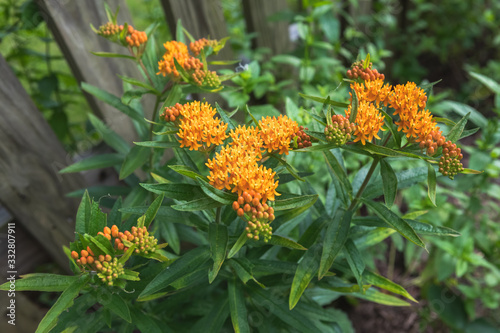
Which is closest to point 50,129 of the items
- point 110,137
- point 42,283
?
point 110,137

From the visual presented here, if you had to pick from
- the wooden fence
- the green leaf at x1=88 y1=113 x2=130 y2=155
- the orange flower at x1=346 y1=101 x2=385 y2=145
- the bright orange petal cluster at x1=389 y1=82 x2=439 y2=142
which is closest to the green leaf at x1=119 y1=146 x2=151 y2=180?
the green leaf at x1=88 y1=113 x2=130 y2=155

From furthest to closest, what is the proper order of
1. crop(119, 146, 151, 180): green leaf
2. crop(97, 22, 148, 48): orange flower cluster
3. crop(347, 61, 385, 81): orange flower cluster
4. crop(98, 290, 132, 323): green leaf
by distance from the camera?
crop(119, 146, 151, 180): green leaf, crop(97, 22, 148, 48): orange flower cluster, crop(347, 61, 385, 81): orange flower cluster, crop(98, 290, 132, 323): green leaf

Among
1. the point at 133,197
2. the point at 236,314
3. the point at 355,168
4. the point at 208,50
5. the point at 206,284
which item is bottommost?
the point at 355,168

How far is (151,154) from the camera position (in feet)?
6.33

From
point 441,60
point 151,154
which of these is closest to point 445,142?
point 151,154

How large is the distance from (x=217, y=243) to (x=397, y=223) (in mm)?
644

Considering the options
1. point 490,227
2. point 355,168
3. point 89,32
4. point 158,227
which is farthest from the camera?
point 490,227

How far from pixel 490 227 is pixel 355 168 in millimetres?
1281

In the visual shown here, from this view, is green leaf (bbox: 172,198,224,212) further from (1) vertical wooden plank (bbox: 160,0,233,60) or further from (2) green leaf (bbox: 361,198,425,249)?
(1) vertical wooden plank (bbox: 160,0,233,60)

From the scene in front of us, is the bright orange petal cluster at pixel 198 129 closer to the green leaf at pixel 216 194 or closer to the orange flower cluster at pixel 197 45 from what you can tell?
the green leaf at pixel 216 194

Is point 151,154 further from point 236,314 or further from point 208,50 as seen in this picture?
point 236,314

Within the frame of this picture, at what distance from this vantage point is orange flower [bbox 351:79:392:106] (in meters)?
1.37

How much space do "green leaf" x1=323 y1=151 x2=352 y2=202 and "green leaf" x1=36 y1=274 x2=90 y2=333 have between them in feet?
3.11

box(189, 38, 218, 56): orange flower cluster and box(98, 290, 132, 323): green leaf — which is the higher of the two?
box(189, 38, 218, 56): orange flower cluster
